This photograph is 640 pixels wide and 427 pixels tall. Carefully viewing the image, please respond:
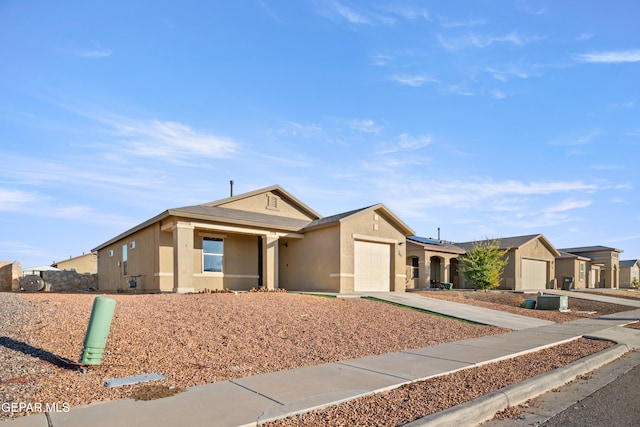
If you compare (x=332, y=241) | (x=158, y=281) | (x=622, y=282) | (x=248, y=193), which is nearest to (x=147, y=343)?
(x=158, y=281)

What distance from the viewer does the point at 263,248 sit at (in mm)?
21516

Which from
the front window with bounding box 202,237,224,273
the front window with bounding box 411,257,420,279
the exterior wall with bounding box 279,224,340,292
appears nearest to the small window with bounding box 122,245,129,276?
the front window with bounding box 202,237,224,273

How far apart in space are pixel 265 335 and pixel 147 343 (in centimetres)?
254

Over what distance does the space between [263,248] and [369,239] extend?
523 centimetres

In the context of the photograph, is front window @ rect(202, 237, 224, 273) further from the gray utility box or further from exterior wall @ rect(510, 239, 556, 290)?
exterior wall @ rect(510, 239, 556, 290)

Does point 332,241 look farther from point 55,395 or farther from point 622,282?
point 622,282

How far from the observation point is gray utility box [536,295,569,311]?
66.5 feet

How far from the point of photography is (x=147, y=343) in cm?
815

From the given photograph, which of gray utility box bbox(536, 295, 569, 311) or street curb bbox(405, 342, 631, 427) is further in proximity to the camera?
gray utility box bbox(536, 295, 569, 311)

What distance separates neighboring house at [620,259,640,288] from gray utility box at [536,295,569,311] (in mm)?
45356

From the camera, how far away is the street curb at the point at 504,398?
522cm

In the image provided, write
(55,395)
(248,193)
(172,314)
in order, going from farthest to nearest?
(248,193) → (172,314) → (55,395)

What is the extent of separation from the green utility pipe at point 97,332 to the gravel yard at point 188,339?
227 mm

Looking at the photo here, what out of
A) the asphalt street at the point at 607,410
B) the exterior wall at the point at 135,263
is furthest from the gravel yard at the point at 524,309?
the exterior wall at the point at 135,263
